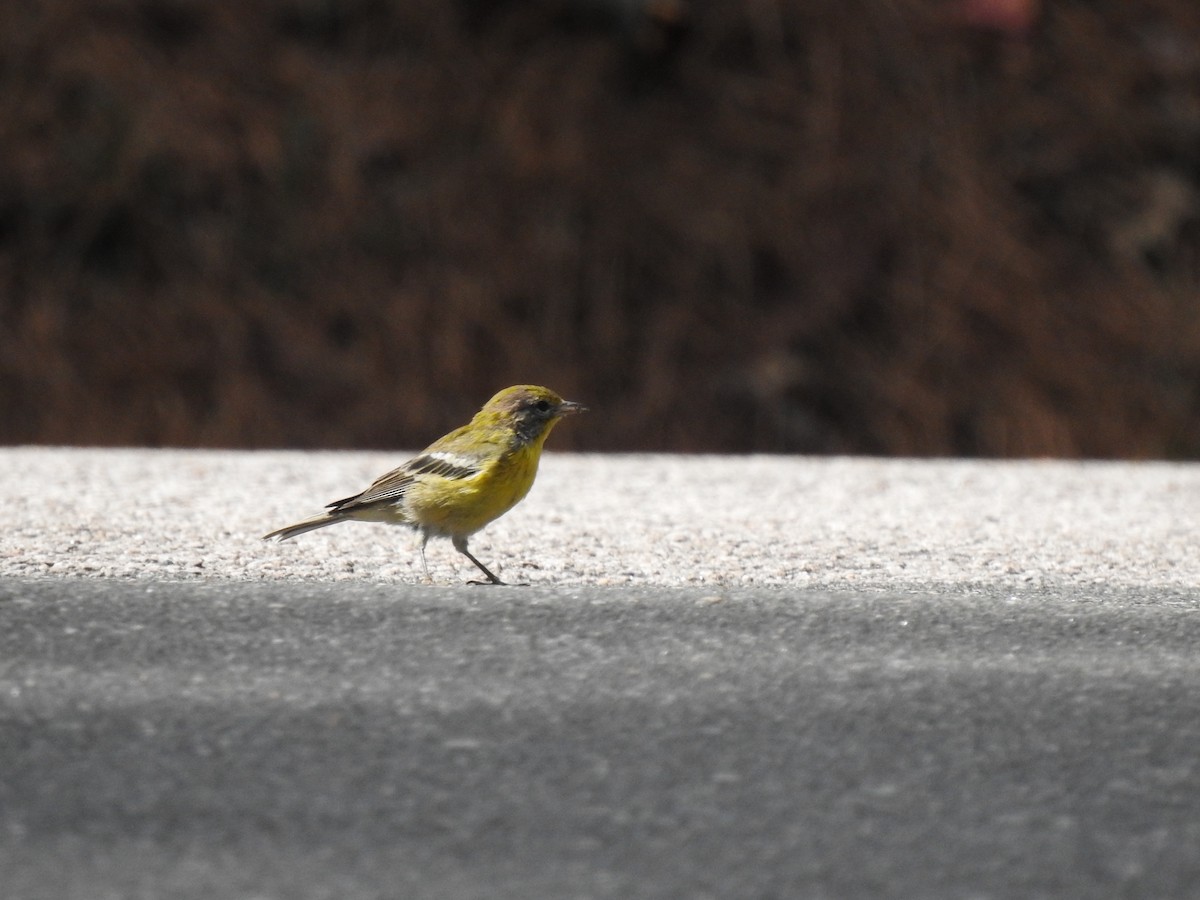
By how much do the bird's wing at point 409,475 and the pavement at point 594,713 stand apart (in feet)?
0.68

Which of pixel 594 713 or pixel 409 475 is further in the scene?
pixel 409 475

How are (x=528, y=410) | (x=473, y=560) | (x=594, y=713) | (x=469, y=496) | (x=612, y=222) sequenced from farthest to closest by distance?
1. (x=612, y=222)
2. (x=528, y=410)
3. (x=473, y=560)
4. (x=469, y=496)
5. (x=594, y=713)

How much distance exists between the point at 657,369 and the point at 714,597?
874 cm

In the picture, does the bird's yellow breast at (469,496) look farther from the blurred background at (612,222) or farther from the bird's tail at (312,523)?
the blurred background at (612,222)

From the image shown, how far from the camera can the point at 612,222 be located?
13742 mm

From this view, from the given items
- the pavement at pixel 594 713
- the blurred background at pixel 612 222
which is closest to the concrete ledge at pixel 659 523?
the pavement at pixel 594 713

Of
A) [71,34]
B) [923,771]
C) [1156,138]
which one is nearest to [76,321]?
[71,34]

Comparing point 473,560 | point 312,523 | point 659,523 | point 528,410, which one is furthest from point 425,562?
point 659,523

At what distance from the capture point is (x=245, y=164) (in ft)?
45.8

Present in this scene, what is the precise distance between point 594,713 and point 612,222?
1045 cm

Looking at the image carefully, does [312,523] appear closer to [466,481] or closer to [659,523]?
[466,481]

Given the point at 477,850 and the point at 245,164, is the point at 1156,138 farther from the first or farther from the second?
the point at 477,850

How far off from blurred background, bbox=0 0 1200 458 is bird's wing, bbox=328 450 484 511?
7681 millimetres

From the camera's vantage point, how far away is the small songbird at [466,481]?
4.69 meters
